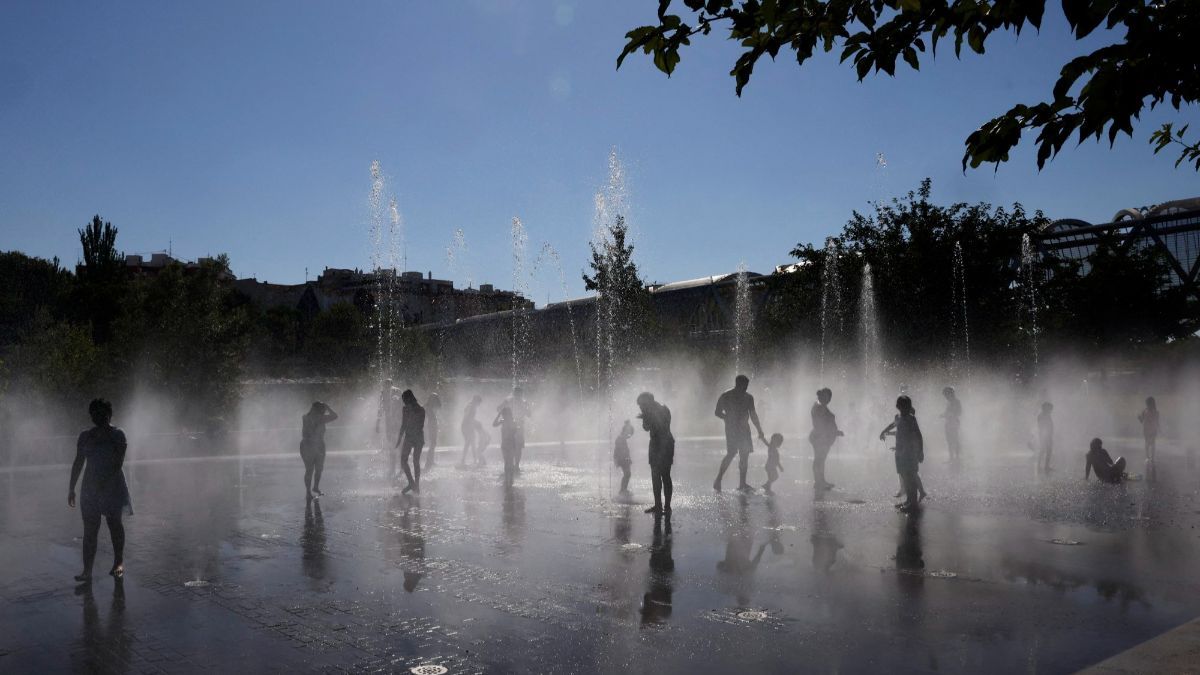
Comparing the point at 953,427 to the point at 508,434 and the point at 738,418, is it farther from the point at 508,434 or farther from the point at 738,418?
the point at 508,434

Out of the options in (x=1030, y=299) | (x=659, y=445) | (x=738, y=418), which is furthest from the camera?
(x=1030, y=299)

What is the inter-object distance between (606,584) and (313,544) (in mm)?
4039

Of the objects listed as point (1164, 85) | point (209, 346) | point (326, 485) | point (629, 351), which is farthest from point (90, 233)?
point (1164, 85)

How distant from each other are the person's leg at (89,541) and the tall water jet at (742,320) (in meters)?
37.8

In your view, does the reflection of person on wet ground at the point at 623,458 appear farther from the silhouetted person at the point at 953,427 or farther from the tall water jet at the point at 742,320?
the tall water jet at the point at 742,320

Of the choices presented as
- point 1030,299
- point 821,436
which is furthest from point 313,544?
point 1030,299

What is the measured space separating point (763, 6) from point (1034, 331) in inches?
1662

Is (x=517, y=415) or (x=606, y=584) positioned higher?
(x=517, y=415)

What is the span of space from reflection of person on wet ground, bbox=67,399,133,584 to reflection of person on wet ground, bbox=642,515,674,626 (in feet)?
16.4

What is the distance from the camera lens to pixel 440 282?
132500mm

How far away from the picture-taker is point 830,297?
34.5 meters

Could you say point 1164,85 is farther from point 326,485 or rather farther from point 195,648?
point 326,485

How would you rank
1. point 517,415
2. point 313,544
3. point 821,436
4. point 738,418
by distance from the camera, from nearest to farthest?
point 313,544 → point 738,418 → point 821,436 → point 517,415

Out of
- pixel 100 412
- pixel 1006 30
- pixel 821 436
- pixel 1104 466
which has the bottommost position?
pixel 1104 466
